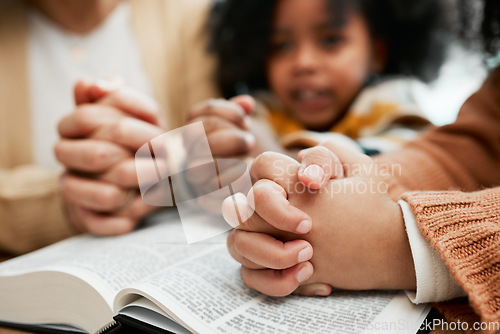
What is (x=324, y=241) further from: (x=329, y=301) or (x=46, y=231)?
(x=46, y=231)

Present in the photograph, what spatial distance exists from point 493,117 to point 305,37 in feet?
1.36

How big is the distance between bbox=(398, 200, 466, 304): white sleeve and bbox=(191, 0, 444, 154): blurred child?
13.3 inches

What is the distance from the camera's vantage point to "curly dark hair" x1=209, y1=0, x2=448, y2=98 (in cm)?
87

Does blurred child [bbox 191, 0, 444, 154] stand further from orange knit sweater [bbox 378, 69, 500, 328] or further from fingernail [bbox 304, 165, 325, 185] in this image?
fingernail [bbox 304, 165, 325, 185]

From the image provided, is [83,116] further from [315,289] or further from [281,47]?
[281,47]

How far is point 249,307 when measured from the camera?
0.99 feet

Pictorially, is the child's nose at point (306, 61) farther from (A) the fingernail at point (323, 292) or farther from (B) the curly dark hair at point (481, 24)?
(A) the fingernail at point (323, 292)

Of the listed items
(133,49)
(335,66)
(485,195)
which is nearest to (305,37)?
(335,66)

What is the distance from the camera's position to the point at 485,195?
0.32 metres

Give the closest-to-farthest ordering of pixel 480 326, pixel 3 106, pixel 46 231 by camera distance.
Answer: pixel 480 326, pixel 46 231, pixel 3 106

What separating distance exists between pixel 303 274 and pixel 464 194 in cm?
16

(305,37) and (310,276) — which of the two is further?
(305,37)

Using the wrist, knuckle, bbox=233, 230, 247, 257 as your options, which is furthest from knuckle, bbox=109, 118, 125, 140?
the wrist

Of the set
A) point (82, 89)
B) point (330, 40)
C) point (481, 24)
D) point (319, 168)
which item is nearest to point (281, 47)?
point (330, 40)
